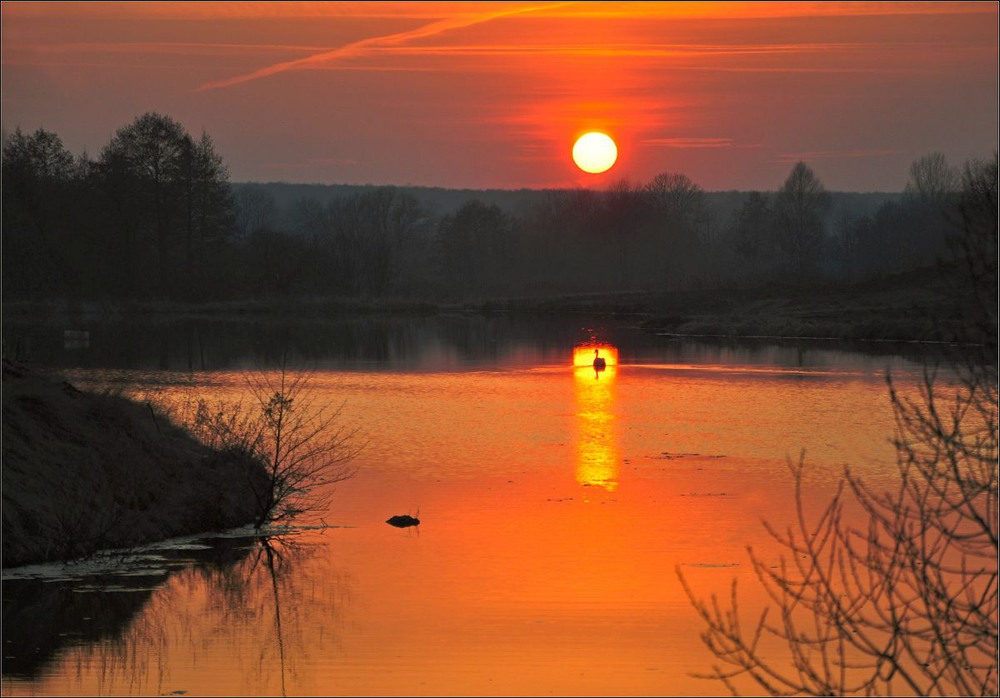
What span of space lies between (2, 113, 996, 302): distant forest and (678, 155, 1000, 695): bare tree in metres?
1.19

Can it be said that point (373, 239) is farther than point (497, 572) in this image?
Yes

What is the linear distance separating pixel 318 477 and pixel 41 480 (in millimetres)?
6530

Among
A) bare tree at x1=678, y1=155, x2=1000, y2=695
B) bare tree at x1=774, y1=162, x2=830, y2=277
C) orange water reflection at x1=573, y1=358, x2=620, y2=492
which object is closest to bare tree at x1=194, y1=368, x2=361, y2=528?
orange water reflection at x1=573, y1=358, x2=620, y2=492

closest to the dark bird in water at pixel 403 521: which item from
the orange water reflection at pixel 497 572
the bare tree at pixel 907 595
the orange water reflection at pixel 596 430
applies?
the orange water reflection at pixel 497 572

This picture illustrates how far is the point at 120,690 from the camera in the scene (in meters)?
11.6

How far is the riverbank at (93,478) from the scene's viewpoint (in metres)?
15.8

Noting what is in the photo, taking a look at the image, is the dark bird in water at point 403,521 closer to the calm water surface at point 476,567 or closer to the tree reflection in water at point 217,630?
the calm water surface at point 476,567

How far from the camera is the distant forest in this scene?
86.1 metres

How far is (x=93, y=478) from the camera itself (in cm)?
1698

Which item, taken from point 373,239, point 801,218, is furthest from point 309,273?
point 801,218

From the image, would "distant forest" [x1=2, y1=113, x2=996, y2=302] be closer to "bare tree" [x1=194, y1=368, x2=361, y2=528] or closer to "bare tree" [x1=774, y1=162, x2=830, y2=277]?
"bare tree" [x1=774, y1=162, x2=830, y2=277]

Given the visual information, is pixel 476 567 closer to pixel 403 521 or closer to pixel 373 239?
pixel 403 521

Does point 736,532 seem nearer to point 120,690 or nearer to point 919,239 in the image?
point 120,690

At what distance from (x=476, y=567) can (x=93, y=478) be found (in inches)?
201
